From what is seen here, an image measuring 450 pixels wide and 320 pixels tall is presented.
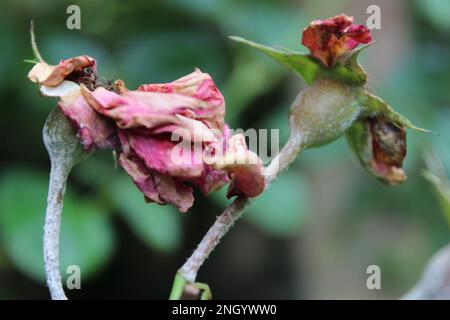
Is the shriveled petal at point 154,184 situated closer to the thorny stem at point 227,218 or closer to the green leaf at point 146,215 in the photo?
the thorny stem at point 227,218

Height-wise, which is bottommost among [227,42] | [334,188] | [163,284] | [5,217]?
[163,284]

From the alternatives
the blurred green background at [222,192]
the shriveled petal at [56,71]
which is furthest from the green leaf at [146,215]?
the shriveled petal at [56,71]

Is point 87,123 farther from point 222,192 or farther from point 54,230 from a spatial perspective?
point 222,192

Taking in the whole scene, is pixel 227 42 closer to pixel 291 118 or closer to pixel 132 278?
pixel 132 278

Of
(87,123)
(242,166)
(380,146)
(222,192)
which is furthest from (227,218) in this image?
(222,192)

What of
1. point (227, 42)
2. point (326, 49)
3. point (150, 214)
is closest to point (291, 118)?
point (326, 49)

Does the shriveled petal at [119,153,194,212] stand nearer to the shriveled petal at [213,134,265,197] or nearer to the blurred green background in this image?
the shriveled petal at [213,134,265,197]
